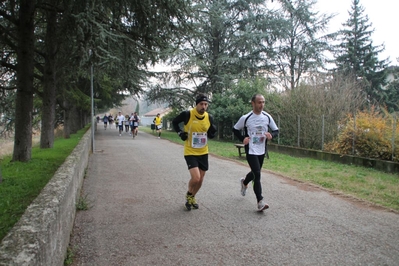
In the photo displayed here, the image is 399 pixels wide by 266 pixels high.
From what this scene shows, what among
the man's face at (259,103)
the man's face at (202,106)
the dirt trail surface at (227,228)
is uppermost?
the man's face at (259,103)

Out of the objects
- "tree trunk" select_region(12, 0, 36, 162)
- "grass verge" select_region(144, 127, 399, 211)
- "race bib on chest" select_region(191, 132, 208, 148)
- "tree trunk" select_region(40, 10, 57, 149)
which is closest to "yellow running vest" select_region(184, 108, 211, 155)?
"race bib on chest" select_region(191, 132, 208, 148)

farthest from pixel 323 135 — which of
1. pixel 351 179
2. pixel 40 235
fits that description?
pixel 40 235

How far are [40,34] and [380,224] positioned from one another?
42.5ft

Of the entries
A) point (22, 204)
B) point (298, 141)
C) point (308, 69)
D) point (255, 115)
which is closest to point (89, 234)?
point (22, 204)

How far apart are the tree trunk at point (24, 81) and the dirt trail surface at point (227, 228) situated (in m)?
2.79

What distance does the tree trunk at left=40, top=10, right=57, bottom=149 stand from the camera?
1051 cm

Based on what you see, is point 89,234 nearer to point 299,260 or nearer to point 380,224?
point 299,260

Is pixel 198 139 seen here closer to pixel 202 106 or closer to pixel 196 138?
pixel 196 138

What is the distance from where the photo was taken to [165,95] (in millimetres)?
26641

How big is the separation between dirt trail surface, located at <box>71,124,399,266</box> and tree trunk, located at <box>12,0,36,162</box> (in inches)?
110

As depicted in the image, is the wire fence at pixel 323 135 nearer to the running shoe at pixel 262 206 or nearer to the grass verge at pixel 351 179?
the grass verge at pixel 351 179

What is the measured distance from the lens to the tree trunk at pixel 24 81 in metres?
8.55

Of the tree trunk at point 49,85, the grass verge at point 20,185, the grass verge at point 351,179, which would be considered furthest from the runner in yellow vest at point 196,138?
the tree trunk at point 49,85

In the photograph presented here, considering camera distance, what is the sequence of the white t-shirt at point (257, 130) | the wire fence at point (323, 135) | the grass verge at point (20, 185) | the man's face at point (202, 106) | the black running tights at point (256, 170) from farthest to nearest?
1. the wire fence at point (323, 135)
2. the white t-shirt at point (257, 130)
3. the black running tights at point (256, 170)
4. the man's face at point (202, 106)
5. the grass verge at point (20, 185)
